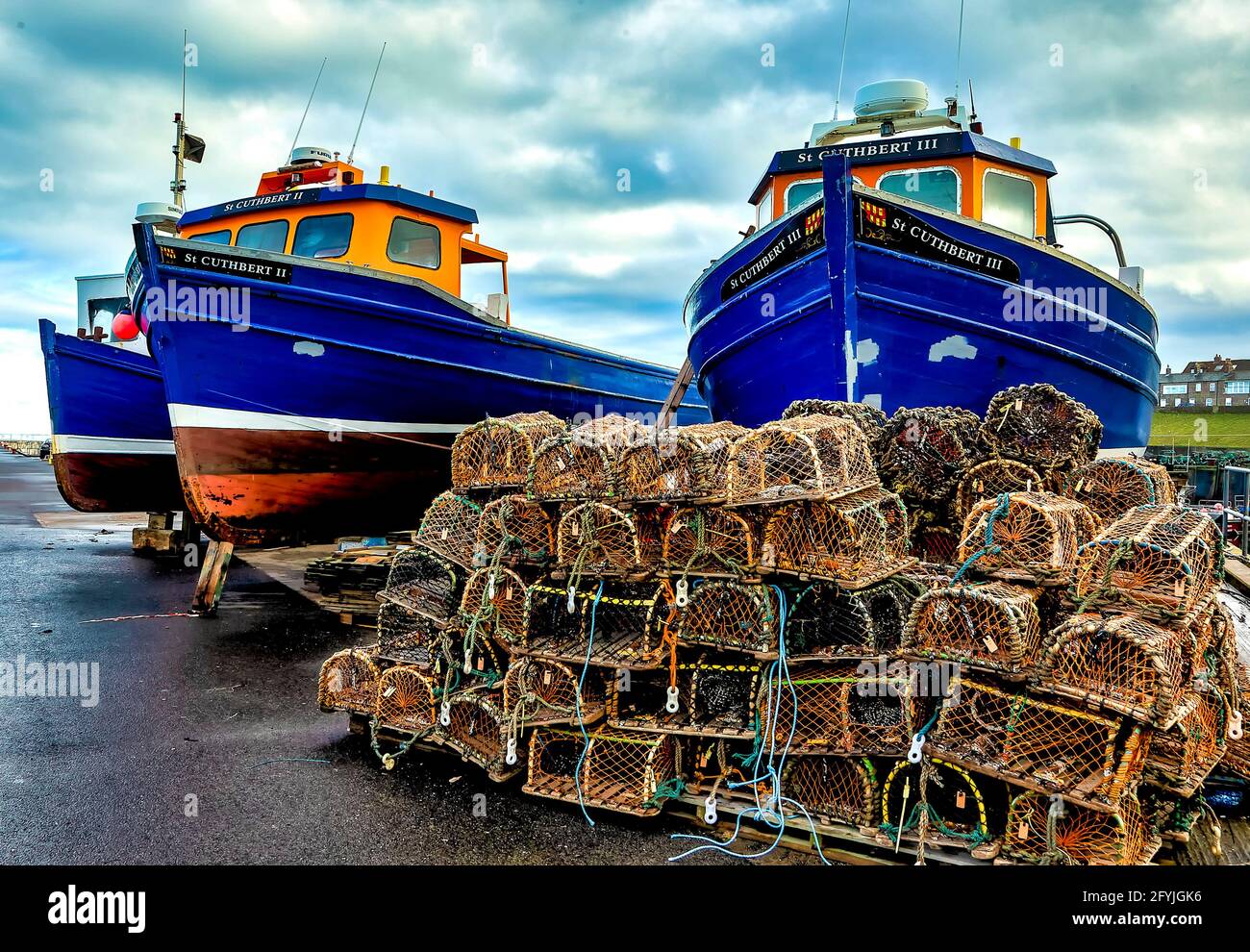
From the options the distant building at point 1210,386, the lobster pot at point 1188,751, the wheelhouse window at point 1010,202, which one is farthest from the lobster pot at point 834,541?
the distant building at point 1210,386

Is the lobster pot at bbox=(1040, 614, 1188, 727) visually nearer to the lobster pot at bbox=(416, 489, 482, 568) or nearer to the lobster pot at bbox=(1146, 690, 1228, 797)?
the lobster pot at bbox=(1146, 690, 1228, 797)

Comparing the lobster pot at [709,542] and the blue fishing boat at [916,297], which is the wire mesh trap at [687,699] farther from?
the blue fishing boat at [916,297]

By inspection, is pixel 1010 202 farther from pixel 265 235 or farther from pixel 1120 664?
pixel 265 235

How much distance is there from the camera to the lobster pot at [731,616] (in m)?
3.65

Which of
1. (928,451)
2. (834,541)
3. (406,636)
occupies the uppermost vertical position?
(928,451)

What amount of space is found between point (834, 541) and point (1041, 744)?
4.36ft

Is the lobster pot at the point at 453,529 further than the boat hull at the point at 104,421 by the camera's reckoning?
No

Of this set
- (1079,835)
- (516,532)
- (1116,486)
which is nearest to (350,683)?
(516,532)

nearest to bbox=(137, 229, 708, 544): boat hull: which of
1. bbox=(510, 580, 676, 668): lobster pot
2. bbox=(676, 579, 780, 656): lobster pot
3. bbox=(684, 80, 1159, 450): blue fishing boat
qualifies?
bbox=(684, 80, 1159, 450): blue fishing boat

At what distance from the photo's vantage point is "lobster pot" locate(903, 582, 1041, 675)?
10.5ft

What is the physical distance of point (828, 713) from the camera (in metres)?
3.62

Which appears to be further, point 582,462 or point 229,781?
point 582,462

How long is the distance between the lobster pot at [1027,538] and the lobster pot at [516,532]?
2283 millimetres
